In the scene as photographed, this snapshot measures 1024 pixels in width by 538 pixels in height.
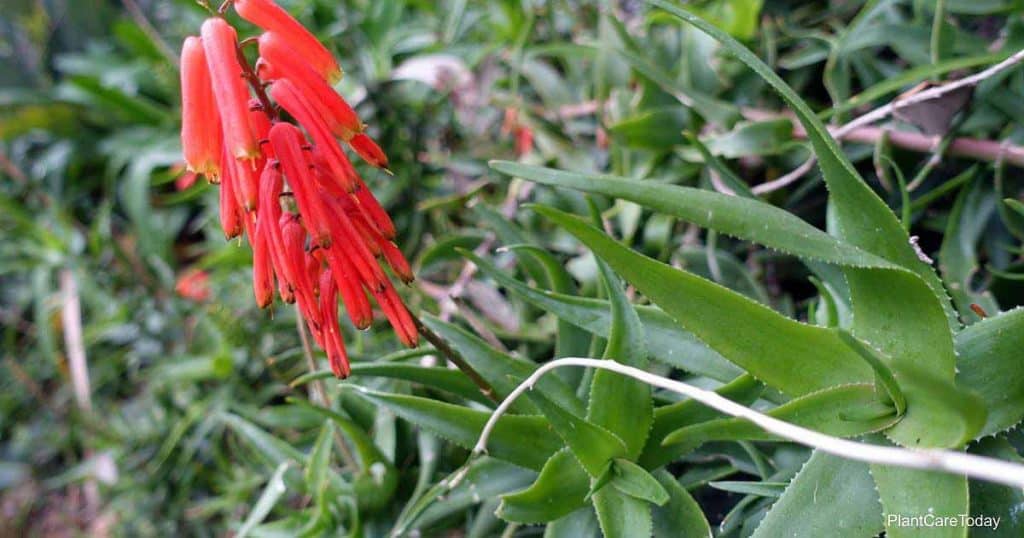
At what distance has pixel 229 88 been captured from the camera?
0.64 meters

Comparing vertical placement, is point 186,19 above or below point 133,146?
above

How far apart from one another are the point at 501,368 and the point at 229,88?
0.39 meters

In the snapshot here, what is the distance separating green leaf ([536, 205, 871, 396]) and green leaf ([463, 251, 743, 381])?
0.33 feet

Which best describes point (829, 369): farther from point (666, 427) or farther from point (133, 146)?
point (133, 146)

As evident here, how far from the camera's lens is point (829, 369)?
26.0 inches

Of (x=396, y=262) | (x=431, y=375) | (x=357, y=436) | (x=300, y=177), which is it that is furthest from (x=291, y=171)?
(x=357, y=436)

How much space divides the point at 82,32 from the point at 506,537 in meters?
2.26

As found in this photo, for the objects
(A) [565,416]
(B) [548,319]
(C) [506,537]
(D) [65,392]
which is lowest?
(D) [65,392]

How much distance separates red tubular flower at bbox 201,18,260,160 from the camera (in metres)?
0.62

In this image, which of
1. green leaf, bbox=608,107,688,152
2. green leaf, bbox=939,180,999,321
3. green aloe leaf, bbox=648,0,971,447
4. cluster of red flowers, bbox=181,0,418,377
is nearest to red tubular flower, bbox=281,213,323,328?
cluster of red flowers, bbox=181,0,418,377

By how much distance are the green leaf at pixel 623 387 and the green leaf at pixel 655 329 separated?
0.12 ft

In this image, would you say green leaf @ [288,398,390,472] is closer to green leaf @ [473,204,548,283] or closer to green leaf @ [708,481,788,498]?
green leaf @ [473,204,548,283]

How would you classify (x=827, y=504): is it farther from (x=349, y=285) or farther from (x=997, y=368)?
(x=349, y=285)

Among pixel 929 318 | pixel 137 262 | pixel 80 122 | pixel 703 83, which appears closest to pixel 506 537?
pixel 929 318
